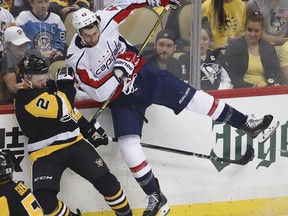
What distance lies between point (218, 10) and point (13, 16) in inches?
45.3

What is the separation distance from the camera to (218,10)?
18.6ft

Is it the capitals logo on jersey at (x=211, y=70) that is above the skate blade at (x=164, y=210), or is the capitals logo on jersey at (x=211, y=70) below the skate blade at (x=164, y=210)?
above

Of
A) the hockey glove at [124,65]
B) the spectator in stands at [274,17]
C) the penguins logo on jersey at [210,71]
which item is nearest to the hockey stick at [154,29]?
the hockey glove at [124,65]

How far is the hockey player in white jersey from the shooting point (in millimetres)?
5246

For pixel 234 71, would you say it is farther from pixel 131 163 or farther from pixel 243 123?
pixel 131 163

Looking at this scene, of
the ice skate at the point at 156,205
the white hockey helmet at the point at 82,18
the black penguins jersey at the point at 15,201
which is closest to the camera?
the black penguins jersey at the point at 15,201

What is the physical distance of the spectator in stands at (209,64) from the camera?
5609 mm

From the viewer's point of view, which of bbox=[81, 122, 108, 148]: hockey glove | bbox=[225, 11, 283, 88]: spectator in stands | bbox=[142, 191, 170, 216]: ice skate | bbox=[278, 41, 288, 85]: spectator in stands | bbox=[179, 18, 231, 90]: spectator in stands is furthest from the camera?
bbox=[278, 41, 288, 85]: spectator in stands

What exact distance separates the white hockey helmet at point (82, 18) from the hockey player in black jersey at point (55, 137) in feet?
0.74

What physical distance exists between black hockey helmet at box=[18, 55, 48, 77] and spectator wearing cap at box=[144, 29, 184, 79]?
685 millimetres

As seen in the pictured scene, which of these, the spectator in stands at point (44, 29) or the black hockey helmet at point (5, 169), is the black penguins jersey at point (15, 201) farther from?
the spectator in stands at point (44, 29)

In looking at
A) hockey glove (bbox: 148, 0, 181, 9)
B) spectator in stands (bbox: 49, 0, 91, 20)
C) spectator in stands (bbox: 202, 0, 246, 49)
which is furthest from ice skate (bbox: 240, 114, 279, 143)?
spectator in stands (bbox: 49, 0, 91, 20)

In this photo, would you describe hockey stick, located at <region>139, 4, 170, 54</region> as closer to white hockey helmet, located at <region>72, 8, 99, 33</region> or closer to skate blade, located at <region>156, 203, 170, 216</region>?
white hockey helmet, located at <region>72, 8, 99, 33</region>

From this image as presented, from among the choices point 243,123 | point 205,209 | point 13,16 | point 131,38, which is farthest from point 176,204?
point 13,16
